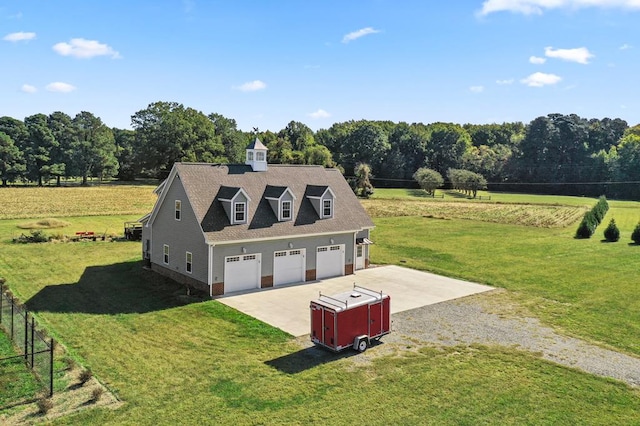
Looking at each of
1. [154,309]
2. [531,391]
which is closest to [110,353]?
[154,309]

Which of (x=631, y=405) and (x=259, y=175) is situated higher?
(x=259, y=175)

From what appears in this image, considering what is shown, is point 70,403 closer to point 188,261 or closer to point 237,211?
point 188,261

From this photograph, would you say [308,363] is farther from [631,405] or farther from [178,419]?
[631,405]

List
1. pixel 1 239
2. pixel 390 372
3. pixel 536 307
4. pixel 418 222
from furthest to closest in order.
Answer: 1. pixel 418 222
2. pixel 1 239
3. pixel 536 307
4. pixel 390 372

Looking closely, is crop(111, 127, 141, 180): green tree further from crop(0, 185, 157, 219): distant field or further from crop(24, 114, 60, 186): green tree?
crop(0, 185, 157, 219): distant field

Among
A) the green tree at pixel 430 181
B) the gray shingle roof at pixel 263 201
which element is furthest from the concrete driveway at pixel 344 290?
the green tree at pixel 430 181

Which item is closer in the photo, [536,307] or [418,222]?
[536,307]

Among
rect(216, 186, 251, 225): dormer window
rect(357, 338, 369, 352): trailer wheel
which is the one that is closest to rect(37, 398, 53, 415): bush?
rect(357, 338, 369, 352): trailer wheel
